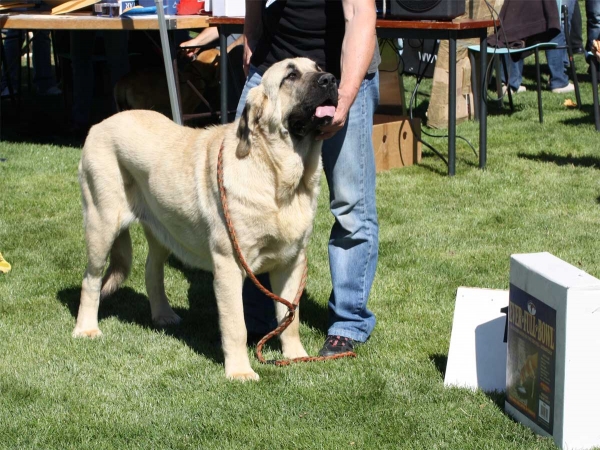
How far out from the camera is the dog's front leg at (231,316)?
3961 mm

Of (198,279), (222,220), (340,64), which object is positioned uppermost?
(340,64)

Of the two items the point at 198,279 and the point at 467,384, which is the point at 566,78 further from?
the point at 467,384

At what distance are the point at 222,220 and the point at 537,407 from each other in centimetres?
165

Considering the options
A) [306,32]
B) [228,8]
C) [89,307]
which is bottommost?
[89,307]

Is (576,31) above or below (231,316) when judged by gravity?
above

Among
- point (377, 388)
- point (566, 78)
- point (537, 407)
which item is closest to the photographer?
point (537, 407)

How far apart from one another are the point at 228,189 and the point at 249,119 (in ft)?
1.12

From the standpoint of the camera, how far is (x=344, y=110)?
3.75 metres

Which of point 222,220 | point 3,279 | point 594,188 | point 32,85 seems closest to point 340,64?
point 222,220

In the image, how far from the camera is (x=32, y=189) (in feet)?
25.3

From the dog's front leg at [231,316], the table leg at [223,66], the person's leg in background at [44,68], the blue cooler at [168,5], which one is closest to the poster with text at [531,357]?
the dog's front leg at [231,316]

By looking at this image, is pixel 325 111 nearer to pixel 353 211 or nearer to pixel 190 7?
pixel 353 211

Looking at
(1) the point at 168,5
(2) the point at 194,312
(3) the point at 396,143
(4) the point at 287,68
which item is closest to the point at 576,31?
(3) the point at 396,143

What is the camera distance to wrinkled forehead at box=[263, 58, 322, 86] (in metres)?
3.75
